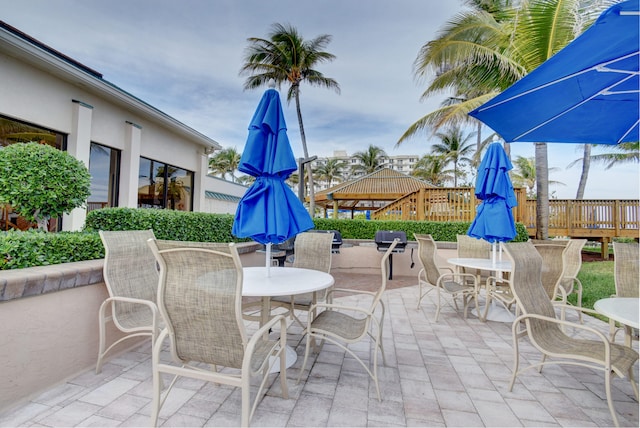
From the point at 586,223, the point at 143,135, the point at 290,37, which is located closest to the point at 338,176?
the point at 290,37

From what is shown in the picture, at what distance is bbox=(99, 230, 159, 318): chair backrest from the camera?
9.15 ft

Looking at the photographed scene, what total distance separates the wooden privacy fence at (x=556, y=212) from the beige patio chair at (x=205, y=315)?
8535mm

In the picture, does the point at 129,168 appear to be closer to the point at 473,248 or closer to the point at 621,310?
the point at 473,248

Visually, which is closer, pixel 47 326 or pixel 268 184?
pixel 47 326

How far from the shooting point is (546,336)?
2.54 metres

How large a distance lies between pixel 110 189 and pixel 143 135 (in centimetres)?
179

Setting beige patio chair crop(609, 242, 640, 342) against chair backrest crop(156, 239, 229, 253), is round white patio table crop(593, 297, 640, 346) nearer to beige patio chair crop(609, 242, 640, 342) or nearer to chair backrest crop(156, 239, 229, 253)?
beige patio chair crop(609, 242, 640, 342)

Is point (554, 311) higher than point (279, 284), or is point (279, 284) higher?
point (279, 284)

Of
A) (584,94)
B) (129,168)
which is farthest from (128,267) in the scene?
(129,168)

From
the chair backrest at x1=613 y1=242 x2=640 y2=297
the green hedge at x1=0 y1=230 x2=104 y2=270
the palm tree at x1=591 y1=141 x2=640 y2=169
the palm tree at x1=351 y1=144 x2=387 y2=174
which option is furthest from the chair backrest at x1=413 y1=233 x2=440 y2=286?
the palm tree at x1=351 y1=144 x2=387 y2=174

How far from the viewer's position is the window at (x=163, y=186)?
8.38 m

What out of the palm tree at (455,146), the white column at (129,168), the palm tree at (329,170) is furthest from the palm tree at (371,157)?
the white column at (129,168)

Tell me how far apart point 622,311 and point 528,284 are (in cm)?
70

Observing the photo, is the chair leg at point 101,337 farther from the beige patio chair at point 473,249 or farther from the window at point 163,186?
the window at point 163,186
